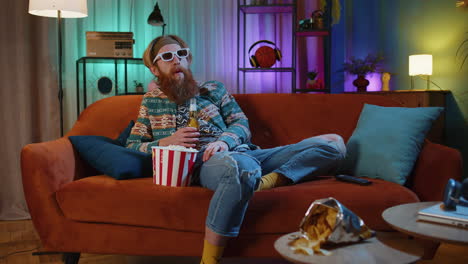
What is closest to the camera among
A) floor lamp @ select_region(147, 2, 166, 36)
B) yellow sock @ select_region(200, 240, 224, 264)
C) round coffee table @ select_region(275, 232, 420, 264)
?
round coffee table @ select_region(275, 232, 420, 264)

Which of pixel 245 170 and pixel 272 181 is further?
pixel 272 181

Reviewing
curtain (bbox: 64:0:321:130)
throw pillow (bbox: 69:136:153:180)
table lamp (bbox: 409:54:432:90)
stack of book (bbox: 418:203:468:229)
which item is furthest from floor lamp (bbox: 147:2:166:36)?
stack of book (bbox: 418:203:468:229)

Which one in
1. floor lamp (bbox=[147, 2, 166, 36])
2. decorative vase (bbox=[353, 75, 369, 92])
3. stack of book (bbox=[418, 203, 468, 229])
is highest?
floor lamp (bbox=[147, 2, 166, 36])

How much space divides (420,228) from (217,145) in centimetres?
96

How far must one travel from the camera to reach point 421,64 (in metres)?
3.89

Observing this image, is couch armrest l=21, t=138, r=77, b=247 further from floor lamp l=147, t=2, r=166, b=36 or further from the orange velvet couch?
floor lamp l=147, t=2, r=166, b=36

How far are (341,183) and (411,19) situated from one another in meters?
2.96

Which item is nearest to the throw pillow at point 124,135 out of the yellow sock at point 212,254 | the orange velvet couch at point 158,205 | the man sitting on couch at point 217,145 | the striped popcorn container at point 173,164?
the man sitting on couch at point 217,145

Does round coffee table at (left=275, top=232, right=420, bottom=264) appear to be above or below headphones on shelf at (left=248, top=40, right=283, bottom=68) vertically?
below

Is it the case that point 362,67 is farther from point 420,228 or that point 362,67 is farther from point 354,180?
point 420,228

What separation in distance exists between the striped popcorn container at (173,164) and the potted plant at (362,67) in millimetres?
2821

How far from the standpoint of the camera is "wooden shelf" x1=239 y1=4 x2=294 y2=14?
3.79 meters

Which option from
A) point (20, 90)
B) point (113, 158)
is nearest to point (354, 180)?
point (113, 158)

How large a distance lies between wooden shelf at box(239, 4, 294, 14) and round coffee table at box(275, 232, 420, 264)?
2940 mm
